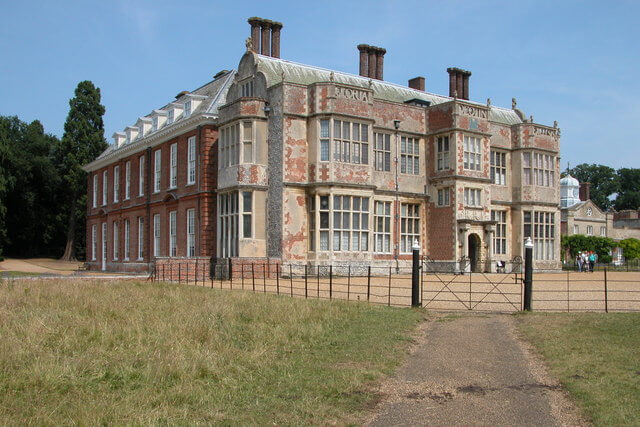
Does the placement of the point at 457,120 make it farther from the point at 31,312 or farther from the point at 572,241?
the point at 572,241

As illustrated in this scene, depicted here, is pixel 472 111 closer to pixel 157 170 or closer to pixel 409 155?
pixel 409 155

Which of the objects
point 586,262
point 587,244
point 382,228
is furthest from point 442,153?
point 587,244

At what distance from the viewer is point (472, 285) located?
85.1 feet

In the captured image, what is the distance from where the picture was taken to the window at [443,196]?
114ft

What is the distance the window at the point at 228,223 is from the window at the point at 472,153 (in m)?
12.9

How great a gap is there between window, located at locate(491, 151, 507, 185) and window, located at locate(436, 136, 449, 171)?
172 inches

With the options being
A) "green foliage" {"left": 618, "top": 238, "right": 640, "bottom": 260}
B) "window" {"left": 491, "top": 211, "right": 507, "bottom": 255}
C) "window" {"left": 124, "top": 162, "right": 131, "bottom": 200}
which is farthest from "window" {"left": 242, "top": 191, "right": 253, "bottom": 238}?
"green foliage" {"left": 618, "top": 238, "right": 640, "bottom": 260}

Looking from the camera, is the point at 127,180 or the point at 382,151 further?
the point at 127,180

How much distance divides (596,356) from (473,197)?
24.7 m

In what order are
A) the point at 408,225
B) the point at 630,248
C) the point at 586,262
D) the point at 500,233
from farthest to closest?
the point at 630,248, the point at 586,262, the point at 500,233, the point at 408,225

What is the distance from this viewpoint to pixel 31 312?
1411 cm

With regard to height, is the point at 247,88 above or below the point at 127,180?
above

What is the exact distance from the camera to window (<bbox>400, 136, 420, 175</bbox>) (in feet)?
115

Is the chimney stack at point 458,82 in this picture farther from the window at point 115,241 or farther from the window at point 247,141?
the window at point 115,241
